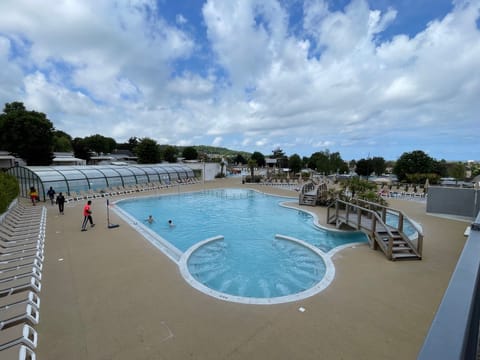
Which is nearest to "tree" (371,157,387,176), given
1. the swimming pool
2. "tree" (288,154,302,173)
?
"tree" (288,154,302,173)

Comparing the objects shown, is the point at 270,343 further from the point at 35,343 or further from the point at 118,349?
the point at 35,343

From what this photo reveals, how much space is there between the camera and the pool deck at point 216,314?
346 cm

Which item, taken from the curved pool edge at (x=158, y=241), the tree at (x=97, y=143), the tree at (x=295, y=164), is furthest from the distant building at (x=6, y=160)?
the tree at (x=295, y=164)

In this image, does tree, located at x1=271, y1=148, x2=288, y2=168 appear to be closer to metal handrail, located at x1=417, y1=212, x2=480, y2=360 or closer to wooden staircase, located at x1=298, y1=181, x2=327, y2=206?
wooden staircase, located at x1=298, y1=181, x2=327, y2=206

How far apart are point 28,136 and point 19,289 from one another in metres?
27.1

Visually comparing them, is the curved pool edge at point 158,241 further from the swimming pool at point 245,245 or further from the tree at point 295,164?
the tree at point 295,164

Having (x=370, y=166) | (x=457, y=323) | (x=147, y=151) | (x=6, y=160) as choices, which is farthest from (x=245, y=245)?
(x=370, y=166)

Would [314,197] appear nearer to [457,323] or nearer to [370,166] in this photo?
[457,323]

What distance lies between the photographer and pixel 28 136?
24281mm

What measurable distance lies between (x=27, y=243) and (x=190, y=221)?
6417mm

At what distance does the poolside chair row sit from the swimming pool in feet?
9.35

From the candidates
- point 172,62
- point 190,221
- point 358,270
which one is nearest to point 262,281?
point 358,270

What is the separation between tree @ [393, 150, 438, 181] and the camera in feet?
123

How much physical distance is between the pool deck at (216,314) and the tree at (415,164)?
126 feet
